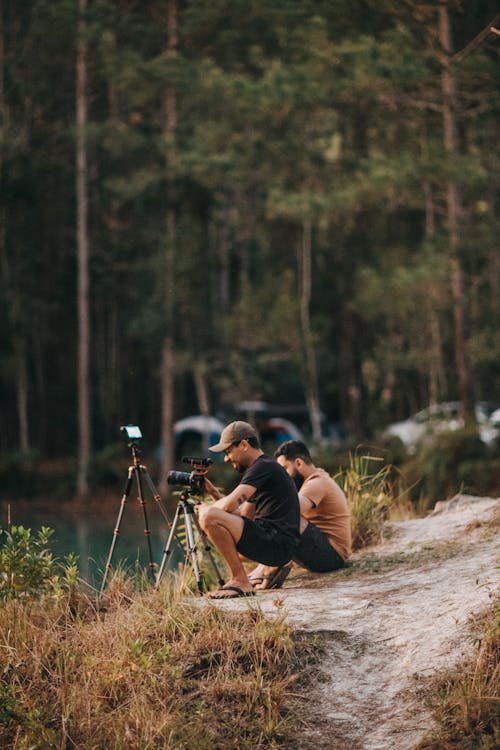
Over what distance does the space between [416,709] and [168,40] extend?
25.7 meters

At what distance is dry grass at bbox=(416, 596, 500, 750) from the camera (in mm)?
6277

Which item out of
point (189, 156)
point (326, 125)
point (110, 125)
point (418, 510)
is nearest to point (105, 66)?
point (110, 125)

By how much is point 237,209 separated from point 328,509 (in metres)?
24.7

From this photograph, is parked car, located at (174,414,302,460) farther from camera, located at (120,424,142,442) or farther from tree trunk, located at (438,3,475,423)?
camera, located at (120,424,142,442)

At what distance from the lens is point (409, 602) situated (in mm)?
7977

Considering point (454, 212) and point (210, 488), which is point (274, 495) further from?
point (454, 212)

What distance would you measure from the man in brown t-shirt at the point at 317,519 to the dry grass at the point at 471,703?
2.32 metres

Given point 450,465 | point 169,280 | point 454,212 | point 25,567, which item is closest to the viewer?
point 25,567

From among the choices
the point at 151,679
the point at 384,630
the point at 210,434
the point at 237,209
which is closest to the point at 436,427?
the point at 210,434

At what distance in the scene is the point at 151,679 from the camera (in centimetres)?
698

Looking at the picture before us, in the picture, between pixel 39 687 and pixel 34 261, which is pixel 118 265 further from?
pixel 39 687

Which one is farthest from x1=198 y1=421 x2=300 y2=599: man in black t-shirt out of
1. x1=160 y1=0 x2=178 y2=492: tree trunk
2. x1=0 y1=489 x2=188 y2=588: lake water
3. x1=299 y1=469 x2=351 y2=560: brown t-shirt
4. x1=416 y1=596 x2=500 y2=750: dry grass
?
x1=160 y1=0 x2=178 y2=492: tree trunk

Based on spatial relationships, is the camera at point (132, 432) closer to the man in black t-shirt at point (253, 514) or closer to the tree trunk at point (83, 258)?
the man in black t-shirt at point (253, 514)

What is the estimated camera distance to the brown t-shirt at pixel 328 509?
30.8 feet
